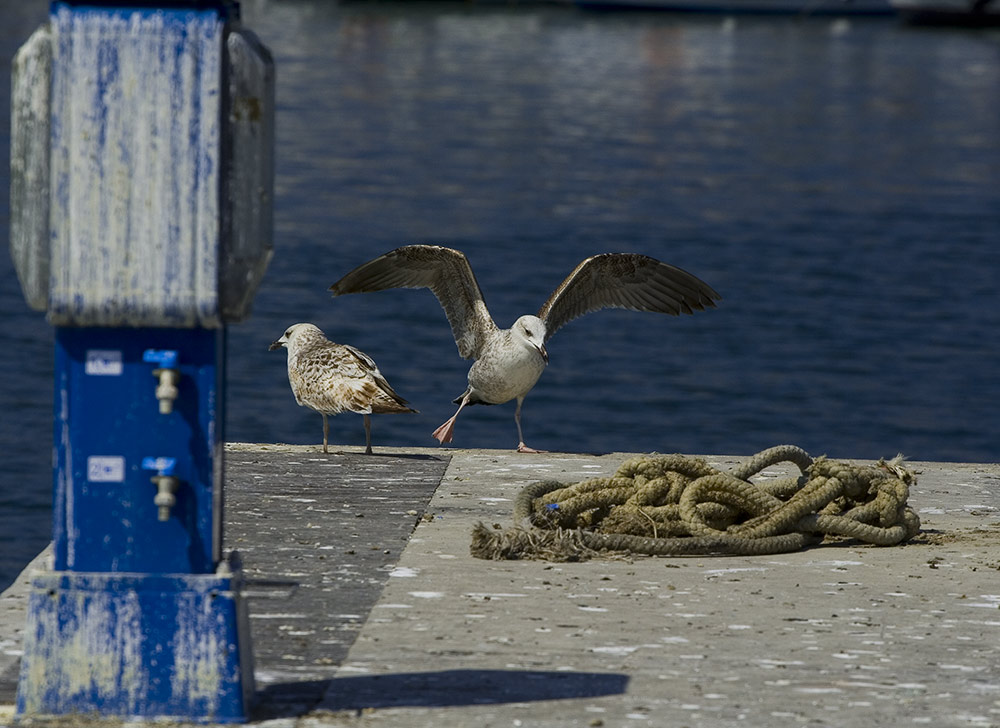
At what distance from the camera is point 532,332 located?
10398mm

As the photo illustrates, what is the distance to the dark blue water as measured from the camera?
2103cm

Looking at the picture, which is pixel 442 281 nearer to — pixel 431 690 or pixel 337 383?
pixel 337 383

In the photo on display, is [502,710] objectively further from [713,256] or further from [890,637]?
[713,256]

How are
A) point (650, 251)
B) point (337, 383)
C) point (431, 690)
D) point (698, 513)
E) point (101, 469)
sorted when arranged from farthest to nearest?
point (650, 251) < point (337, 383) < point (698, 513) < point (431, 690) < point (101, 469)

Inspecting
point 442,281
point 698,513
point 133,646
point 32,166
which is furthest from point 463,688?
point 442,281

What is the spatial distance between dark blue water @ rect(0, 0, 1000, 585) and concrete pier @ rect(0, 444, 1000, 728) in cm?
772

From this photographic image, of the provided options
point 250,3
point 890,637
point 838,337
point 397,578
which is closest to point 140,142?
point 397,578

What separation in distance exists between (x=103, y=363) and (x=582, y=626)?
2.06m

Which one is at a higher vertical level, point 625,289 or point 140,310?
point 140,310

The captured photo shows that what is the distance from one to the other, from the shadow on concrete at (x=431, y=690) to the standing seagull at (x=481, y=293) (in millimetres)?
5139

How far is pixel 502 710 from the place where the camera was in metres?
5.19

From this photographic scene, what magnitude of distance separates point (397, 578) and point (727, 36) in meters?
75.4

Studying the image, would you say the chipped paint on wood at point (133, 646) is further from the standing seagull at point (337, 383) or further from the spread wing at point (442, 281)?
the spread wing at point (442, 281)

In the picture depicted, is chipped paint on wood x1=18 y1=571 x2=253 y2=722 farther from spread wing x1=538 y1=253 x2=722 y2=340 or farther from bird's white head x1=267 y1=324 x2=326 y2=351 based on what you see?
spread wing x1=538 y1=253 x2=722 y2=340
